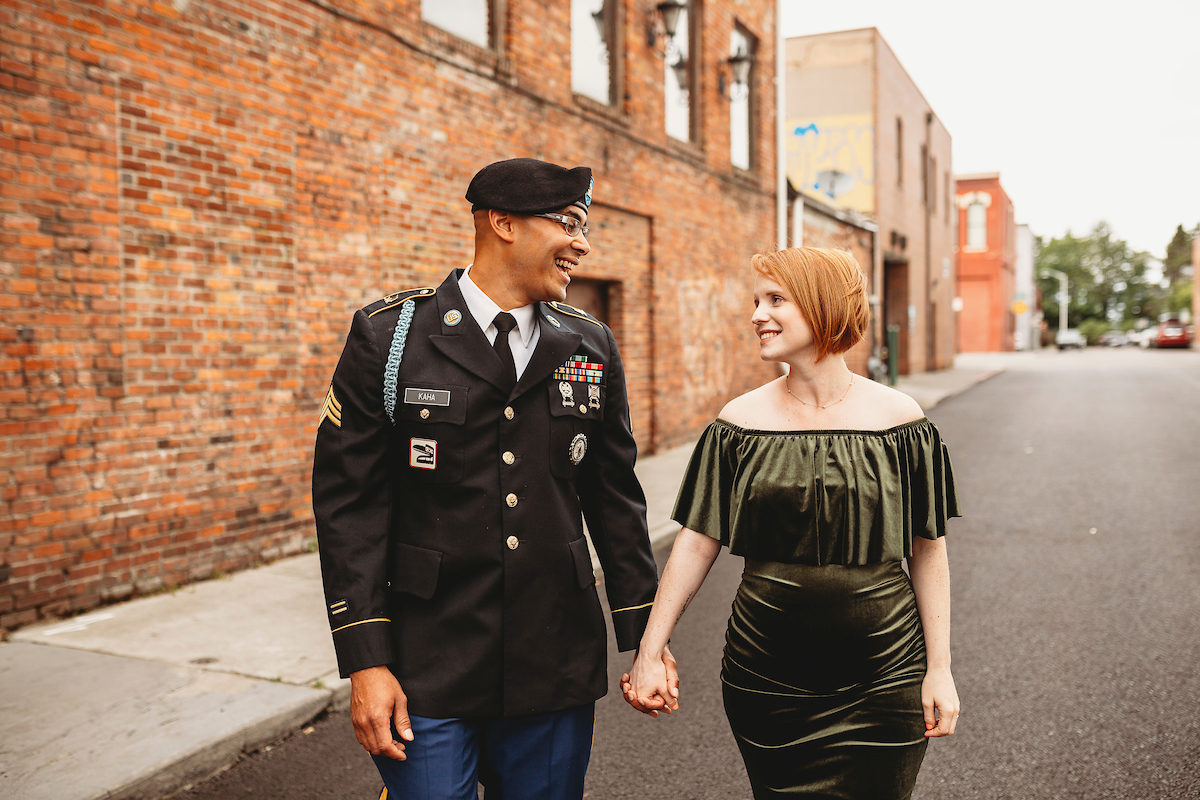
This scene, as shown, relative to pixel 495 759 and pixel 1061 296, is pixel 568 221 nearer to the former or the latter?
pixel 495 759

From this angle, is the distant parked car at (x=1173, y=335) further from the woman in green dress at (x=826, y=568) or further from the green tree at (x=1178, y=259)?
the woman in green dress at (x=826, y=568)

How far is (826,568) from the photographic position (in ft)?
6.70

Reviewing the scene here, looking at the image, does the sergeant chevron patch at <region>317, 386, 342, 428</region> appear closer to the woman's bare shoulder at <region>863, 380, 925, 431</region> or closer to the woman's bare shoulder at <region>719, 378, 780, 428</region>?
the woman's bare shoulder at <region>719, 378, 780, 428</region>

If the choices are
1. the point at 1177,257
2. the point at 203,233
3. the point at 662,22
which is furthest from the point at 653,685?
the point at 1177,257

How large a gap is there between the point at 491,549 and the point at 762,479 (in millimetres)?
643

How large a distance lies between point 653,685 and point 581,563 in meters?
0.36

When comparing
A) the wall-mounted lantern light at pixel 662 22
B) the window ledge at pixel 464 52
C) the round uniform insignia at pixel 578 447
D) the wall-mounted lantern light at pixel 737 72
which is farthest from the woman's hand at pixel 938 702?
the wall-mounted lantern light at pixel 737 72

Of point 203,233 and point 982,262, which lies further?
point 982,262

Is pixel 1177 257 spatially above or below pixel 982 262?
above

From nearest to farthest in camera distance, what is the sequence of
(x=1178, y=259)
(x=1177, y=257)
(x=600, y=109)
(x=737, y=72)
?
1. (x=600, y=109)
2. (x=737, y=72)
3. (x=1178, y=259)
4. (x=1177, y=257)

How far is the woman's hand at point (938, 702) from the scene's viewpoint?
2015 mm

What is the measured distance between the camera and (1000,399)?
806 inches

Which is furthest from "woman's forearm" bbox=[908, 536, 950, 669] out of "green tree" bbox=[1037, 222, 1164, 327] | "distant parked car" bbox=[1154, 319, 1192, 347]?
"green tree" bbox=[1037, 222, 1164, 327]

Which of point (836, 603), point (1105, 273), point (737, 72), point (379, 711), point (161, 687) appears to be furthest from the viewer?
point (1105, 273)
